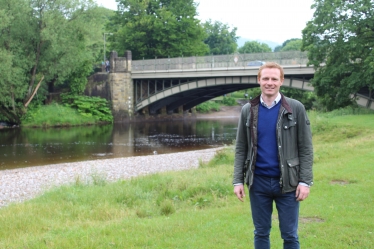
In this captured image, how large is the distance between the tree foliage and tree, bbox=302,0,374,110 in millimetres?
18045

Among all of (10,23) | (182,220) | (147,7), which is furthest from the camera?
(147,7)

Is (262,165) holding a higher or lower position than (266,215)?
higher

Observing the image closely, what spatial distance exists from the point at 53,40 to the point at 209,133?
12655 millimetres

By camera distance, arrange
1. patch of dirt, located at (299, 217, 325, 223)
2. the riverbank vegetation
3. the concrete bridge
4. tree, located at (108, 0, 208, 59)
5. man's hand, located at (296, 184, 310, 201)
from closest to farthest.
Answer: man's hand, located at (296, 184, 310, 201)
patch of dirt, located at (299, 217, 325, 223)
the concrete bridge
the riverbank vegetation
tree, located at (108, 0, 208, 59)

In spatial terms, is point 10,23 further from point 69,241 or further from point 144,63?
point 69,241

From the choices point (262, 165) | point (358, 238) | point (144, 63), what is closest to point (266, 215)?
point (262, 165)

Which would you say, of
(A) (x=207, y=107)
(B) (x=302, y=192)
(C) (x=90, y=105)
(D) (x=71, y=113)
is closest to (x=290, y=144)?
(B) (x=302, y=192)

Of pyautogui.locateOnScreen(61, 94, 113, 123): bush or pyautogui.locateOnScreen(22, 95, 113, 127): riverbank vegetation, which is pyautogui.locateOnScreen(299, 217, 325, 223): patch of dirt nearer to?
pyautogui.locateOnScreen(22, 95, 113, 127): riverbank vegetation

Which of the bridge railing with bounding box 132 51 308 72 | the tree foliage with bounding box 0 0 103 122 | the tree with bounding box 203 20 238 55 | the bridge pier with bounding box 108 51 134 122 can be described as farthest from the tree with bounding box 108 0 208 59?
the tree with bounding box 203 20 238 55

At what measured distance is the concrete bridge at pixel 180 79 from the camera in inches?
1182

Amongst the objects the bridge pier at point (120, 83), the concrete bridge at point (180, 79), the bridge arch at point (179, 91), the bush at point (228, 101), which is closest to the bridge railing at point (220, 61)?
the concrete bridge at point (180, 79)

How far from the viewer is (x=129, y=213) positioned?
7023 mm

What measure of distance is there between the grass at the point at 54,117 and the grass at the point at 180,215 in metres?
27.5

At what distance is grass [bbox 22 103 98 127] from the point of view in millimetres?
36513
